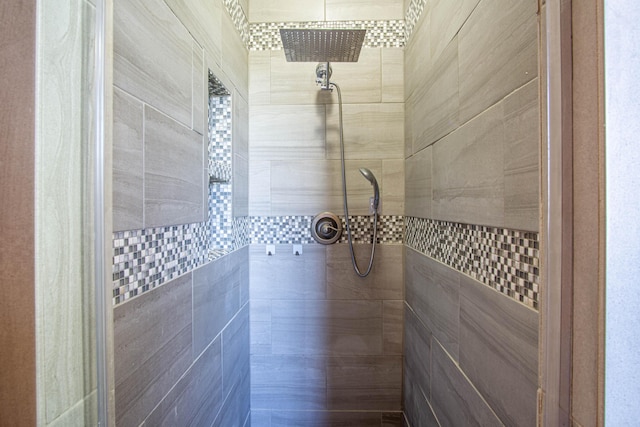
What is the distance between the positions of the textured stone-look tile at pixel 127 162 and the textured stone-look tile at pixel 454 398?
974mm

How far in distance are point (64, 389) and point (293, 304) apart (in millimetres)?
1218

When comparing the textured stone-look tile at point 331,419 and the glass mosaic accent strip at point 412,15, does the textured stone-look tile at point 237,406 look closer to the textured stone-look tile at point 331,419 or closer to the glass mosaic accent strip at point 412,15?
the textured stone-look tile at point 331,419

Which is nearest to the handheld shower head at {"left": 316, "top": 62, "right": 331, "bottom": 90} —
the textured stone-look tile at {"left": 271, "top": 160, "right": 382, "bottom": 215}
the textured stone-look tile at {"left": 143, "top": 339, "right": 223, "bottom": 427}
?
the textured stone-look tile at {"left": 271, "top": 160, "right": 382, "bottom": 215}

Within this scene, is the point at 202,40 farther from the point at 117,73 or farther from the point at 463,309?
the point at 463,309

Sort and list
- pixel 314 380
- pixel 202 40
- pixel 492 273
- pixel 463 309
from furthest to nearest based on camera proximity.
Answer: pixel 314 380 → pixel 202 40 → pixel 463 309 → pixel 492 273

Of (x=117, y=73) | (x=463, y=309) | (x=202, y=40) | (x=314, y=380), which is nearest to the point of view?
(x=117, y=73)

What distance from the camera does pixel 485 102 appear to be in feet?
2.61

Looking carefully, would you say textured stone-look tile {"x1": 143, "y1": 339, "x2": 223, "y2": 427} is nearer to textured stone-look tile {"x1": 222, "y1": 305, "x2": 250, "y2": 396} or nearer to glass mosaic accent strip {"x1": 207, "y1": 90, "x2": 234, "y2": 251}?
textured stone-look tile {"x1": 222, "y1": 305, "x2": 250, "y2": 396}

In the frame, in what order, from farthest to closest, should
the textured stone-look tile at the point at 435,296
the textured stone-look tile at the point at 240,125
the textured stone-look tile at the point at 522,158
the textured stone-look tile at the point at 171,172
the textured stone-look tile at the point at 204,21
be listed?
the textured stone-look tile at the point at 240,125, the textured stone-look tile at the point at 435,296, the textured stone-look tile at the point at 204,21, the textured stone-look tile at the point at 171,172, the textured stone-look tile at the point at 522,158

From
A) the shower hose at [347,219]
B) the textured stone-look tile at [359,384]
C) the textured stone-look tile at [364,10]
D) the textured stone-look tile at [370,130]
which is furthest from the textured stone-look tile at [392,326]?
the textured stone-look tile at [364,10]

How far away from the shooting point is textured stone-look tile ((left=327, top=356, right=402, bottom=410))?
1.64m

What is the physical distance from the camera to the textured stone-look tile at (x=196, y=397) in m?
0.80

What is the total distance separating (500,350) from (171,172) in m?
0.96

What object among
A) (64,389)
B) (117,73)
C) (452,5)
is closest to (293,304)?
(64,389)
